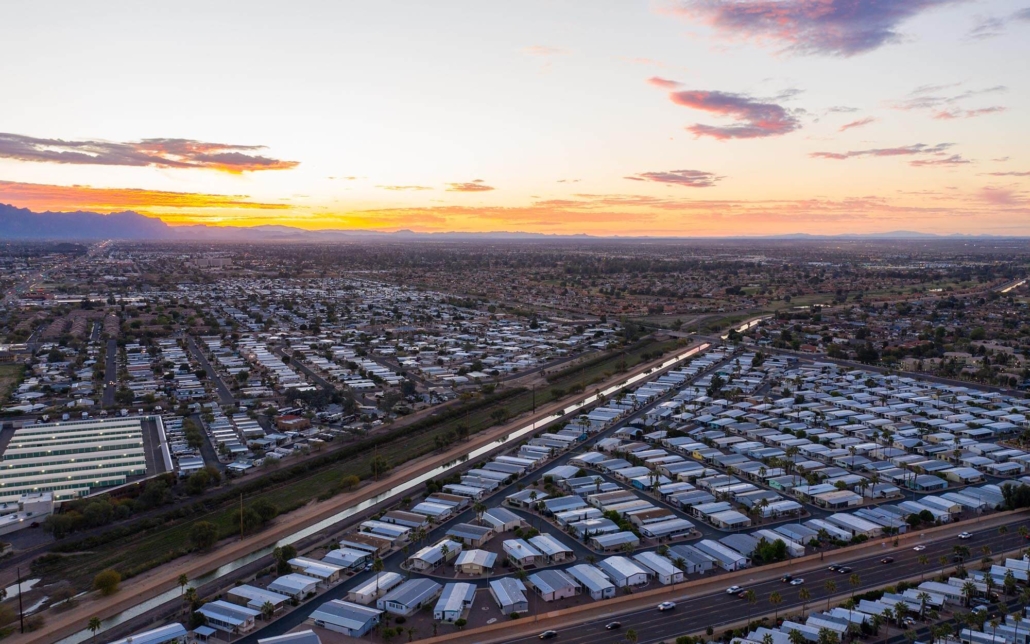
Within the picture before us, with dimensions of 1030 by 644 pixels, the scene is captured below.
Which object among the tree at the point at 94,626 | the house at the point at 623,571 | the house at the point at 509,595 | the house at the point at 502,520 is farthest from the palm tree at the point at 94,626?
the house at the point at 623,571

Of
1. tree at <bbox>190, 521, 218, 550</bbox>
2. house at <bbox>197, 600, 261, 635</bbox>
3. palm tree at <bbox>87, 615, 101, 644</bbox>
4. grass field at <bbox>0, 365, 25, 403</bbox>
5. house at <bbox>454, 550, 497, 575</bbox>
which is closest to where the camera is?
palm tree at <bbox>87, 615, 101, 644</bbox>

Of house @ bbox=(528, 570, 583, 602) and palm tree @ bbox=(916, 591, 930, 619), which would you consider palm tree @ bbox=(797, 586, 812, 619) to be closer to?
palm tree @ bbox=(916, 591, 930, 619)

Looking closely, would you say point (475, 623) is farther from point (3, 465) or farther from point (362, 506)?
point (3, 465)

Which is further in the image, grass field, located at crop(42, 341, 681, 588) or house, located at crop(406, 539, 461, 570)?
grass field, located at crop(42, 341, 681, 588)

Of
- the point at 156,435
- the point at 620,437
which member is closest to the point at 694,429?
the point at 620,437

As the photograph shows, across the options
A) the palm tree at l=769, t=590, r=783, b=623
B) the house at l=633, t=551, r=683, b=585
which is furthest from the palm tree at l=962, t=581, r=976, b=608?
the house at l=633, t=551, r=683, b=585

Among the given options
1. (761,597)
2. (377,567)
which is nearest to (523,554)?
(377,567)
